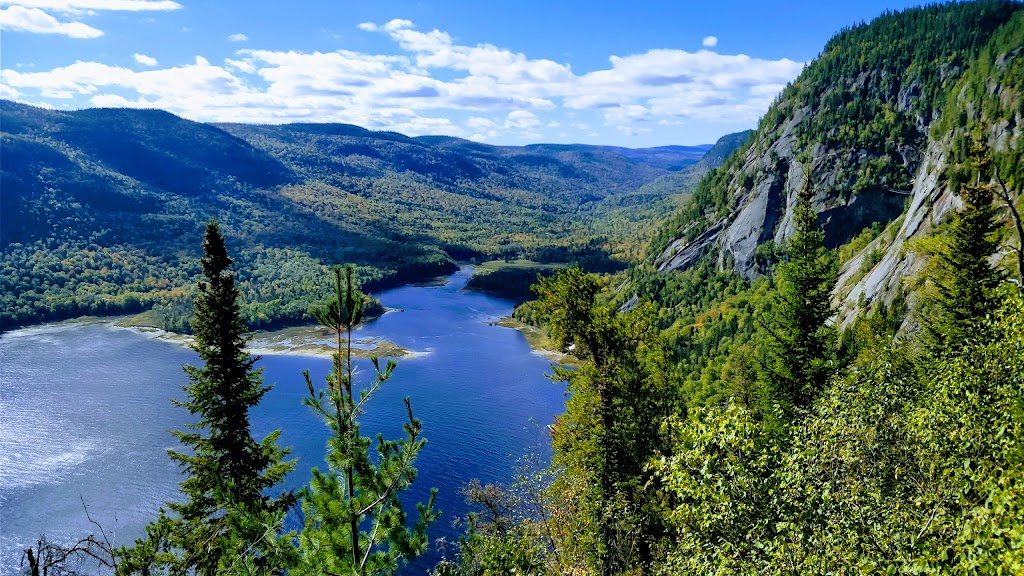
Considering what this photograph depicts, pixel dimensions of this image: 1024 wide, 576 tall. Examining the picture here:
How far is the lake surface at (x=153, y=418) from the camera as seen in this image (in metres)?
54.2

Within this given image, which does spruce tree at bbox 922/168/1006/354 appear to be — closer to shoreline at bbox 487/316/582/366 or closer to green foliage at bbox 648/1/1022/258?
green foliage at bbox 648/1/1022/258

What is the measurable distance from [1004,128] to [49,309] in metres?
176

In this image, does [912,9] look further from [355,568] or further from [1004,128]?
[355,568]

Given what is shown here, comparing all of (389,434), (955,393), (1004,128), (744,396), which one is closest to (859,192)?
(1004,128)

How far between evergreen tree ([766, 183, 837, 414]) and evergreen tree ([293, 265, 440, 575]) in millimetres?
21437

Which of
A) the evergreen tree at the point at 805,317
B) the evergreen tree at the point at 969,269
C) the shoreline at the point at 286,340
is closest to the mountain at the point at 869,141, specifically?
the evergreen tree at the point at 969,269

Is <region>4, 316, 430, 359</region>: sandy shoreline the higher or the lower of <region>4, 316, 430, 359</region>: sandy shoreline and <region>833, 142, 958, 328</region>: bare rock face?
the lower

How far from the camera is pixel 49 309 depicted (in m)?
136

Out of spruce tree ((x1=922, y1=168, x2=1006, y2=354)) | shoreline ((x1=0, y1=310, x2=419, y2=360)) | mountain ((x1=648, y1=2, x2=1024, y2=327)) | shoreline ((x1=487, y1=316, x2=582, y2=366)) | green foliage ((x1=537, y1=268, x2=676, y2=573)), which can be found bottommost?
shoreline ((x1=0, y1=310, x2=419, y2=360))

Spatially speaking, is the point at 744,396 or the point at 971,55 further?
the point at 971,55

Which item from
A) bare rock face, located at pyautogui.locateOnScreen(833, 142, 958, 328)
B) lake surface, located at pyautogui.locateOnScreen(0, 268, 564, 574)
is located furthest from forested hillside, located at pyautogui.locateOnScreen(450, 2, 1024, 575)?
lake surface, located at pyautogui.locateOnScreen(0, 268, 564, 574)

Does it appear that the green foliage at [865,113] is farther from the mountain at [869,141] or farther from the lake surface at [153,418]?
the lake surface at [153,418]

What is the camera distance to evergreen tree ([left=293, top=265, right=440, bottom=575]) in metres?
10.5

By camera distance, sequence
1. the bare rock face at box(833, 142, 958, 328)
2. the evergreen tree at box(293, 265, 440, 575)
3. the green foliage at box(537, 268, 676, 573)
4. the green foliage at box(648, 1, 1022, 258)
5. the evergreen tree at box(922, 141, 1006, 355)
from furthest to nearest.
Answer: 1. the green foliage at box(648, 1, 1022, 258)
2. the bare rock face at box(833, 142, 958, 328)
3. the evergreen tree at box(922, 141, 1006, 355)
4. the green foliage at box(537, 268, 676, 573)
5. the evergreen tree at box(293, 265, 440, 575)
